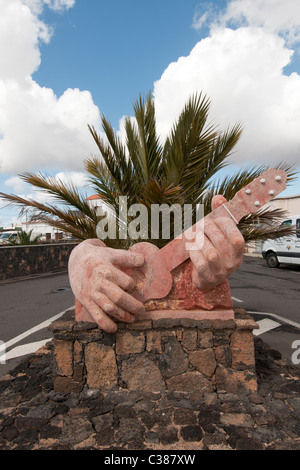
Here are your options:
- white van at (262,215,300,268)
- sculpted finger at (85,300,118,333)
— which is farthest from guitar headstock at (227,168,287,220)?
white van at (262,215,300,268)

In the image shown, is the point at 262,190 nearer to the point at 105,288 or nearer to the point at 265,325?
the point at 105,288

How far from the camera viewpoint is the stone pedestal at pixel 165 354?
243 cm

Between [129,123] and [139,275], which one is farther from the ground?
[129,123]

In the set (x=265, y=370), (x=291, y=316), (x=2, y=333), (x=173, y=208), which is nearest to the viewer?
(x=265, y=370)

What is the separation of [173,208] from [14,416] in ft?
7.21

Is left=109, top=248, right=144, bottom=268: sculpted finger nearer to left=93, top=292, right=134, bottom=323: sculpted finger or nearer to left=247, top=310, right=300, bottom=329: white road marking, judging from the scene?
left=93, top=292, right=134, bottom=323: sculpted finger

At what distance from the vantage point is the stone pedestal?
243 centimetres

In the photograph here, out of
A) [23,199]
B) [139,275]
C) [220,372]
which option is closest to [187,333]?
[220,372]

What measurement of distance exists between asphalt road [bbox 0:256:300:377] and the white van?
0.57 metres

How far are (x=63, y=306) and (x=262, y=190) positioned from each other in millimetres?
4997

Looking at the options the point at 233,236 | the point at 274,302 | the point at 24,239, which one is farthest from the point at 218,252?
the point at 24,239

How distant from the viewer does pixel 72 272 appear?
7.95ft

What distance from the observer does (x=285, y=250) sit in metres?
10.7
